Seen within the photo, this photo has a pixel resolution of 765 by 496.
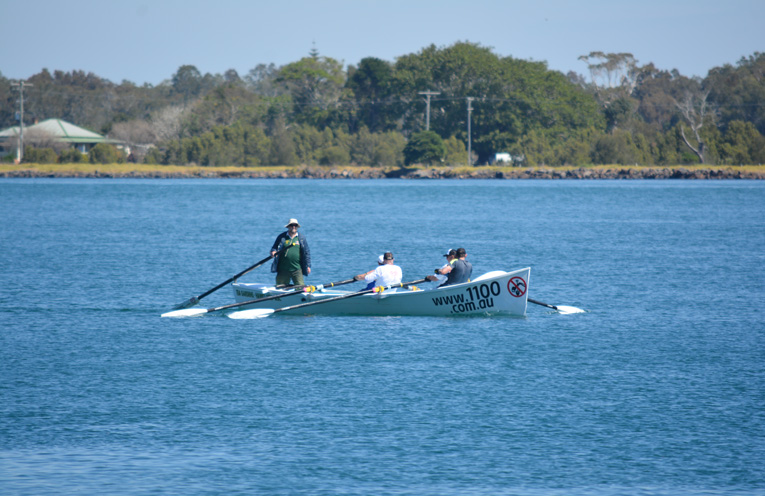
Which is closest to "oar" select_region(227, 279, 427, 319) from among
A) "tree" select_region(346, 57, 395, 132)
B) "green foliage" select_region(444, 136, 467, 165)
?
"green foliage" select_region(444, 136, 467, 165)

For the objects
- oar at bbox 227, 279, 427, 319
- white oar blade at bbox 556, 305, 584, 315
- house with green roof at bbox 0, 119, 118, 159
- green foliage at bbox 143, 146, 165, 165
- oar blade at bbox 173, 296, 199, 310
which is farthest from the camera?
green foliage at bbox 143, 146, 165, 165

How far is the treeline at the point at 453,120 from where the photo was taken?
4828 inches

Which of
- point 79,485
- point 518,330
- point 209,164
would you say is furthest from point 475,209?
point 209,164

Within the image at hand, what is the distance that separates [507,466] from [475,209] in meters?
60.5

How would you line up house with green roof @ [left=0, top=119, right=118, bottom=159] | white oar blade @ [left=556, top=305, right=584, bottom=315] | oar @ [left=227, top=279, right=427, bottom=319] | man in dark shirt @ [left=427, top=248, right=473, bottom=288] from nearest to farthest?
man in dark shirt @ [left=427, top=248, right=473, bottom=288] → oar @ [left=227, top=279, right=427, bottom=319] → white oar blade @ [left=556, top=305, right=584, bottom=315] → house with green roof @ [left=0, top=119, right=118, bottom=159]

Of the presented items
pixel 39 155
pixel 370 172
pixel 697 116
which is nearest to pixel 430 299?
pixel 370 172

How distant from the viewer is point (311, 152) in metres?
136

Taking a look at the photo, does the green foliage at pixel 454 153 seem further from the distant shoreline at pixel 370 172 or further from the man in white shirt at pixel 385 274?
the man in white shirt at pixel 385 274

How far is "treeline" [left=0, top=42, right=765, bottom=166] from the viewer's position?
12262 cm

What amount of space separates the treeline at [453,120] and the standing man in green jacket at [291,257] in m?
94.8

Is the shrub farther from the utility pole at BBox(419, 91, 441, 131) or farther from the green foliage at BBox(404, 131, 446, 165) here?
the utility pole at BBox(419, 91, 441, 131)

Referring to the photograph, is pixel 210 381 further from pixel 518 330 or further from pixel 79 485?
pixel 518 330

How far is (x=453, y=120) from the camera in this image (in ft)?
414

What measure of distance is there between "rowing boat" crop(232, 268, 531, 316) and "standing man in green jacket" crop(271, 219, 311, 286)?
0.37 meters
